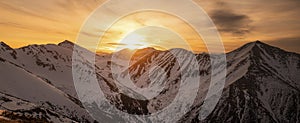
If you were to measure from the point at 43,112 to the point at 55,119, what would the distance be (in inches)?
697

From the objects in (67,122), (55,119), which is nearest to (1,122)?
(67,122)

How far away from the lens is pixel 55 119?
184m

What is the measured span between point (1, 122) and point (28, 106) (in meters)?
162

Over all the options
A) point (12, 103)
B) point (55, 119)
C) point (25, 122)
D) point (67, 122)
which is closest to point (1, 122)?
point (25, 122)

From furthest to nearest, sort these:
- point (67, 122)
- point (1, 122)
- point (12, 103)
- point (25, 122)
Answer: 1. point (12, 103)
2. point (67, 122)
3. point (25, 122)
4. point (1, 122)

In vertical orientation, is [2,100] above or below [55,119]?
above

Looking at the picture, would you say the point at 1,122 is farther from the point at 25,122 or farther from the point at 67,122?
the point at 67,122

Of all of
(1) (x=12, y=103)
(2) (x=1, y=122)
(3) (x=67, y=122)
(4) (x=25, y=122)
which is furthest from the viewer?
(1) (x=12, y=103)

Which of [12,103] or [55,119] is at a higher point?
[12,103]

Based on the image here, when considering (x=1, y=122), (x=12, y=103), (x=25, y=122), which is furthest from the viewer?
(x=12, y=103)

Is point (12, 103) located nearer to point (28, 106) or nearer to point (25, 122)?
point (28, 106)

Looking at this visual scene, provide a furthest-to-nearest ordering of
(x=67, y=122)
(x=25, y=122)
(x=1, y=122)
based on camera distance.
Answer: (x=67, y=122) < (x=25, y=122) < (x=1, y=122)

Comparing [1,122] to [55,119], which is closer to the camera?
[1,122]

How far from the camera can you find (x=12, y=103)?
187750 millimetres
